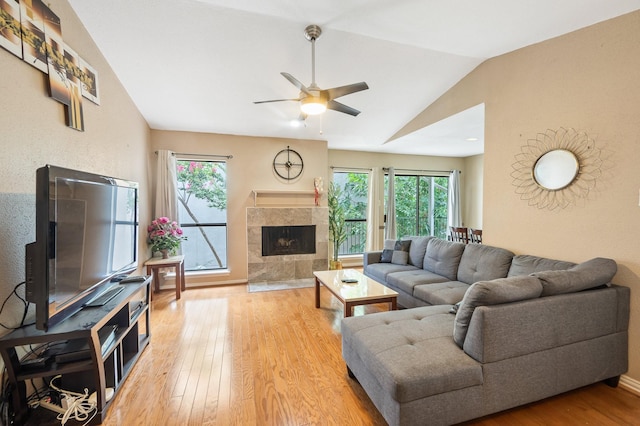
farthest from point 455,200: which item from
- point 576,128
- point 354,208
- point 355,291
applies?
point 355,291

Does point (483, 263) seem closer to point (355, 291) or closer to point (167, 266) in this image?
point (355, 291)

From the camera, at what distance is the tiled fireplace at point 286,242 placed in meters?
4.61

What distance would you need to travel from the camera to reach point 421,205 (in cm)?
637

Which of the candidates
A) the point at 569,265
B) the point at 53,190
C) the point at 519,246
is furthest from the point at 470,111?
the point at 53,190

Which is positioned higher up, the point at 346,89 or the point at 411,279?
the point at 346,89

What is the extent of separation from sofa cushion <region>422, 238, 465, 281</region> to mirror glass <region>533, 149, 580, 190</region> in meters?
1.11

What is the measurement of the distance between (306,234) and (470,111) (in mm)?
3096

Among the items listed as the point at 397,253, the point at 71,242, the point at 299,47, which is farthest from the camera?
the point at 397,253

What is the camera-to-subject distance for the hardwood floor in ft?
5.59

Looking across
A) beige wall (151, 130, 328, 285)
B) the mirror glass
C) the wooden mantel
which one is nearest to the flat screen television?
beige wall (151, 130, 328, 285)

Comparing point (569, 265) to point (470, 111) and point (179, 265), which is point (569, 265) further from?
point (179, 265)

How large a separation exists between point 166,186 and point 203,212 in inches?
28.0

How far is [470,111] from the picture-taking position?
331 centimetres

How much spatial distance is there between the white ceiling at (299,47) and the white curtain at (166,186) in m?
0.53
